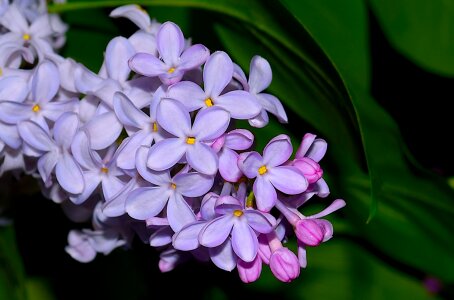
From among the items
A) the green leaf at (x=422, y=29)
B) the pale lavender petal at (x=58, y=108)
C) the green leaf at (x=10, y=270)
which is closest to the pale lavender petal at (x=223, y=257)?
the pale lavender petal at (x=58, y=108)

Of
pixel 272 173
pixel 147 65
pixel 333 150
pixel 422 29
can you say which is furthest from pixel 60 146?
pixel 422 29

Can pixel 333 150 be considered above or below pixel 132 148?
below

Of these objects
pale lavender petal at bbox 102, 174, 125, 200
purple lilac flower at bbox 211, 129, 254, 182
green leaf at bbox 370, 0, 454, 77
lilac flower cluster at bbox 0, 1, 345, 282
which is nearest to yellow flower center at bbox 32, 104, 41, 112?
lilac flower cluster at bbox 0, 1, 345, 282

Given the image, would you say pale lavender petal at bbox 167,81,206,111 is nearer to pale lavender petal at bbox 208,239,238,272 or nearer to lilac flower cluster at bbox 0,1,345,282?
lilac flower cluster at bbox 0,1,345,282

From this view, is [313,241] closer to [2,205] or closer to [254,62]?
[254,62]

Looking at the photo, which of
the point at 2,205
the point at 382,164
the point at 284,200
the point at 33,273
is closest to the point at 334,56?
the point at 382,164

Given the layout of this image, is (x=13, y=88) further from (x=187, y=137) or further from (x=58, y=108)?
(x=187, y=137)
